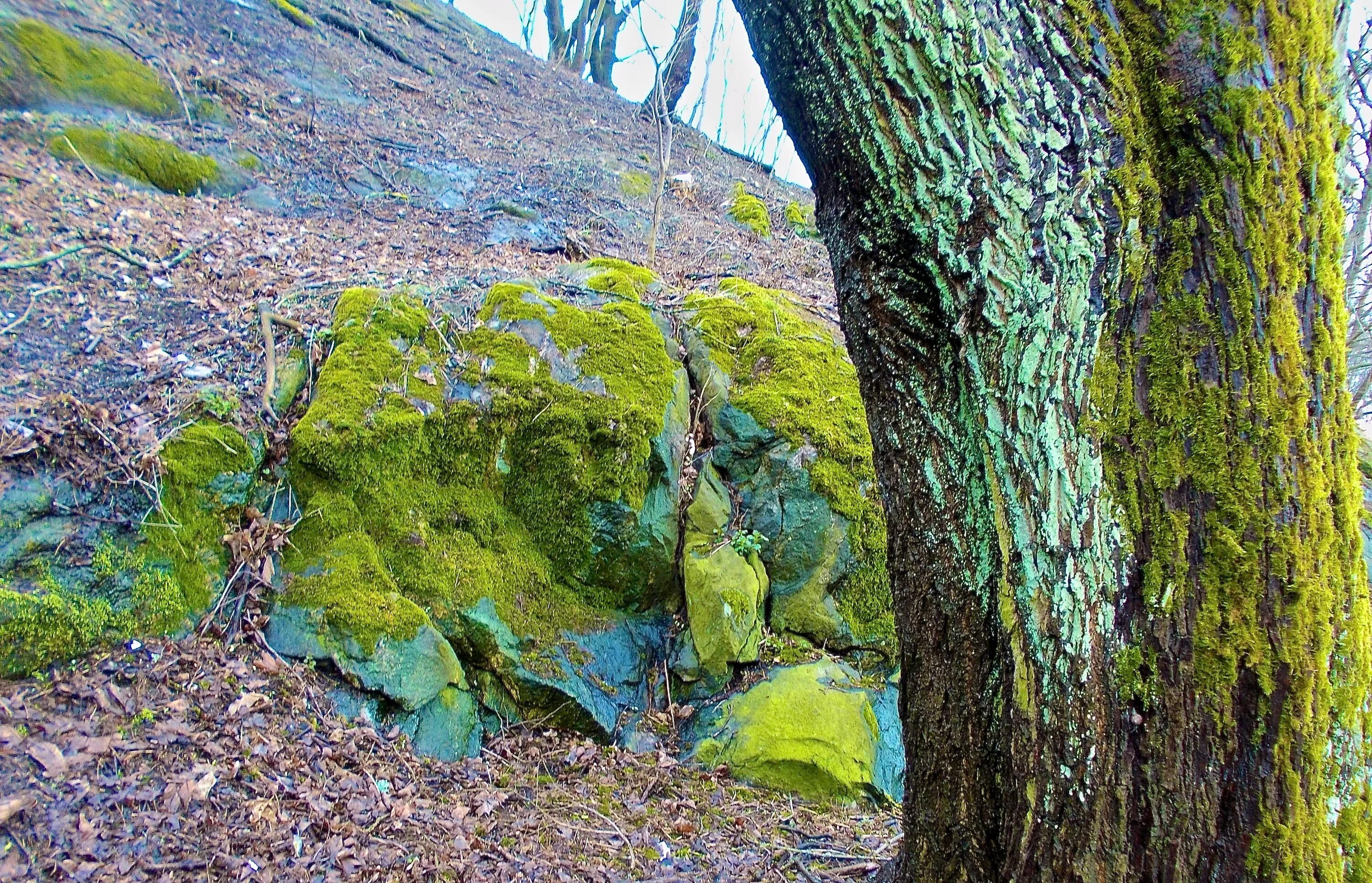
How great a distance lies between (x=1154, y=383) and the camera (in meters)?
1.54

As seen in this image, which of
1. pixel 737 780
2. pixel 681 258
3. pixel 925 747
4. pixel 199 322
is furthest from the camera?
pixel 681 258

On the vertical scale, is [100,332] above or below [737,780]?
above

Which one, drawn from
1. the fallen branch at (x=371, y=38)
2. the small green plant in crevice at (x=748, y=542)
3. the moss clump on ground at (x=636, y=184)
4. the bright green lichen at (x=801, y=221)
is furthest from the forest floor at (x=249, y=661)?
the fallen branch at (x=371, y=38)

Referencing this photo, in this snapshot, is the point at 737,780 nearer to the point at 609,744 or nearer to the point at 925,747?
the point at 609,744

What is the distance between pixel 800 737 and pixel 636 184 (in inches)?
350

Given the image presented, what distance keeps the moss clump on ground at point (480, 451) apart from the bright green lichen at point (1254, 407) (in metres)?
3.17

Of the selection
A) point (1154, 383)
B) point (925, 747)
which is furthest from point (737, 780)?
point (1154, 383)

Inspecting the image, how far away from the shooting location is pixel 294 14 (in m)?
11.2

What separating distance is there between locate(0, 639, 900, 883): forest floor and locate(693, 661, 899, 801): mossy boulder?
10 cm

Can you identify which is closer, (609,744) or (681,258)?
(609,744)

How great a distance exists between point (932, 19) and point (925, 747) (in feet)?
5.76

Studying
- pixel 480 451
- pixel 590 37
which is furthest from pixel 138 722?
pixel 590 37

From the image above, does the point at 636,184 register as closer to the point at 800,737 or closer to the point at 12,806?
the point at 800,737

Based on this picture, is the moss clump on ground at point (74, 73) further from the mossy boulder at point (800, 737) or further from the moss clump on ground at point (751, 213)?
the mossy boulder at point (800, 737)
